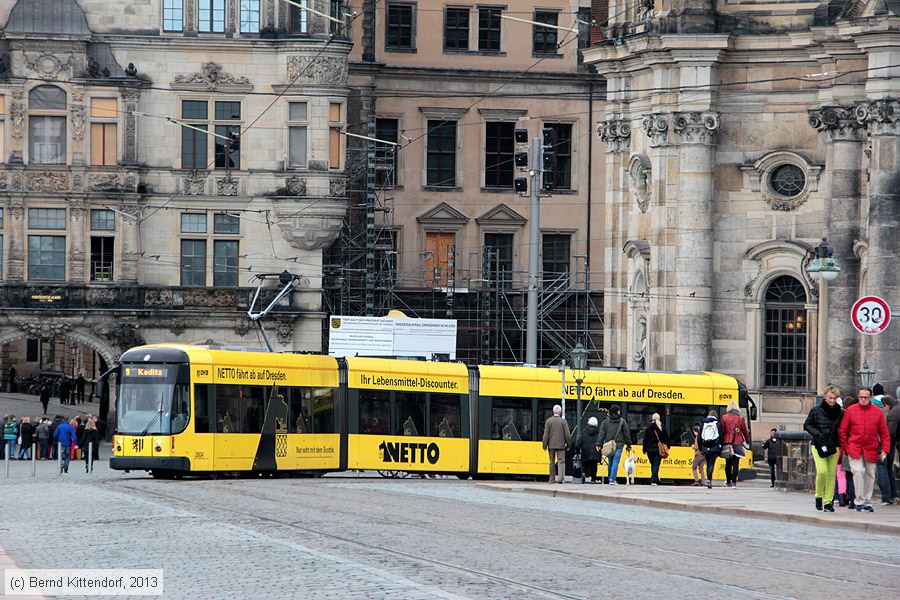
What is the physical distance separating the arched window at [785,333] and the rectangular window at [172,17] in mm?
21494

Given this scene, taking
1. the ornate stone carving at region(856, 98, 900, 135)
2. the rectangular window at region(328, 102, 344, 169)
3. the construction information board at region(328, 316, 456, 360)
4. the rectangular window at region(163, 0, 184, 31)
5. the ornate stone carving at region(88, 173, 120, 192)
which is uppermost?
the rectangular window at region(163, 0, 184, 31)

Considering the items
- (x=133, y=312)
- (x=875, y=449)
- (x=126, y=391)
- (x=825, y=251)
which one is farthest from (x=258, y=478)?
(x=133, y=312)

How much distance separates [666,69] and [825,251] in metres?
14.3

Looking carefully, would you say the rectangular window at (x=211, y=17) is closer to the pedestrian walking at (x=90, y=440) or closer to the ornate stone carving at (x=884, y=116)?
the pedestrian walking at (x=90, y=440)

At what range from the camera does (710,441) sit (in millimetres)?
35062

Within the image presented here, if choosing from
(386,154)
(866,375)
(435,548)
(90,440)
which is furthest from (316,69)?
(435,548)

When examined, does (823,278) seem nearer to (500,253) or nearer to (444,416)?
(444,416)

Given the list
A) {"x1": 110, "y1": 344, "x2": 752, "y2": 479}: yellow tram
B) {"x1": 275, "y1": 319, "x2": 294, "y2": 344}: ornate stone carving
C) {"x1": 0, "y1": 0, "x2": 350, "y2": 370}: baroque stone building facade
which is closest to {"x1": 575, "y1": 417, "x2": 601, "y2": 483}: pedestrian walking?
{"x1": 110, "y1": 344, "x2": 752, "y2": 479}: yellow tram

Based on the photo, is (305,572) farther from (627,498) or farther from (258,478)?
(258,478)

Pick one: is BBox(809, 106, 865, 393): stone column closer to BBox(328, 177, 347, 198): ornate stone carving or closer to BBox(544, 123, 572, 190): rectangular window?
BBox(328, 177, 347, 198): ornate stone carving

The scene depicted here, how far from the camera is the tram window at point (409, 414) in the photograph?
40062mm

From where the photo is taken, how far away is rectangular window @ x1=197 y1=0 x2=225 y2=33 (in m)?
60.5

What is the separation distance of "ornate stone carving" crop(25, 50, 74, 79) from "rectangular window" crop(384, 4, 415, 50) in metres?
13.3

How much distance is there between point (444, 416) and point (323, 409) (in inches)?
107
